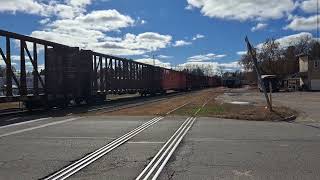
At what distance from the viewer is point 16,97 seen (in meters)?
26.8

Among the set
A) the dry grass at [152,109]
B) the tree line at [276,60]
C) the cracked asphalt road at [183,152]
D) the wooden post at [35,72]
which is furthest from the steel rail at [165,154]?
the tree line at [276,60]

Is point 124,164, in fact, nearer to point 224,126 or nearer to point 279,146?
point 279,146

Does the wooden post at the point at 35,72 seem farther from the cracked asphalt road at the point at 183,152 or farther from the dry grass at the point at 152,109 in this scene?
the cracked asphalt road at the point at 183,152

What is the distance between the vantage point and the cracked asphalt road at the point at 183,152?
30.7 feet

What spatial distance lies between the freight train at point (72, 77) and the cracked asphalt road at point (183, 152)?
1075cm

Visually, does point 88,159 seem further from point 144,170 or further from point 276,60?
point 276,60

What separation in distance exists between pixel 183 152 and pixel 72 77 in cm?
2446

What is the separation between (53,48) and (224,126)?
1659cm

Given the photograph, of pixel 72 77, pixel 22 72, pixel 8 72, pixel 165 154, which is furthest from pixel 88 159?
pixel 72 77

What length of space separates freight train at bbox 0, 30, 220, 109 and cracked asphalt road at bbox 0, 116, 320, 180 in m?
10.8

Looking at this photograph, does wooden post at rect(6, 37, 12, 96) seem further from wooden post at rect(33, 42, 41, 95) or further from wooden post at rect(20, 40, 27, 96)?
wooden post at rect(33, 42, 41, 95)

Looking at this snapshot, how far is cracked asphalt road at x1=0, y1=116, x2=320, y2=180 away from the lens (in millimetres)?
9344

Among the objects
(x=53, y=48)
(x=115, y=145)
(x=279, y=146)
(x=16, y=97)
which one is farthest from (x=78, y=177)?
(x=53, y=48)

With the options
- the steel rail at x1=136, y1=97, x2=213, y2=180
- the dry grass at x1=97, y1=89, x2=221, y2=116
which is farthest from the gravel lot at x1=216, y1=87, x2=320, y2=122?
the steel rail at x1=136, y1=97, x2=213, y2=180
